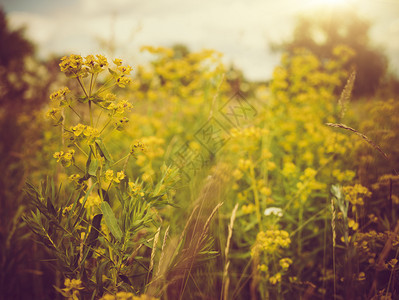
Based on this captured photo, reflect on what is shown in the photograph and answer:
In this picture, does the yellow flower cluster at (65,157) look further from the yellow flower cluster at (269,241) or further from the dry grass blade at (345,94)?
the dry grass blade at (345,94)

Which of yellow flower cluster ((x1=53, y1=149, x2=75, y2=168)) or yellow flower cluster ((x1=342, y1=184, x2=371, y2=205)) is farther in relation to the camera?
yellow flower cluster ((x1=342, y1=184, x2=371, y2=205))

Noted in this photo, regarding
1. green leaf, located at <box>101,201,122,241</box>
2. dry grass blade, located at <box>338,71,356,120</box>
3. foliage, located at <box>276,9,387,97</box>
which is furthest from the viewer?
foliage, located at <box>276,9,387,97</box>

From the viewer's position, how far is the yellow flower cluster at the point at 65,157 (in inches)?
37.2

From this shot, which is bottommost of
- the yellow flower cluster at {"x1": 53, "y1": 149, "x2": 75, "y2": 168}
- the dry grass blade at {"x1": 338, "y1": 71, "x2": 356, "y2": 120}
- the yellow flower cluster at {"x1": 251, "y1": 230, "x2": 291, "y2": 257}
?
the yellow flower cluster at {"x1": 251, "y1": 230, "x2": 291, "y2": 257}

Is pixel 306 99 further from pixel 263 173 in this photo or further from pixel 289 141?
pixel 263 173

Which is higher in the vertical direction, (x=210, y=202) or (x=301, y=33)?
(x=301, y=33)

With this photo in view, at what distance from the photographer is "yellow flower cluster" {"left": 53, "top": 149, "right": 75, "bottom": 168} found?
95 centimetres

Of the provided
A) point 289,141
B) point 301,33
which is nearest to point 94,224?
point 289,141

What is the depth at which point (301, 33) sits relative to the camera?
17.4 metres

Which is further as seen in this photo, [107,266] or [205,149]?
[205,149]

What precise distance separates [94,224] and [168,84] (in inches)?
107

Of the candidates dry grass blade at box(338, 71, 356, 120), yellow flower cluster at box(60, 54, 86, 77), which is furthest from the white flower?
yellow flower cluster at box(60, 54, 86, 77)

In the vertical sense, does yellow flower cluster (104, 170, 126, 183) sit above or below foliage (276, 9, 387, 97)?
below

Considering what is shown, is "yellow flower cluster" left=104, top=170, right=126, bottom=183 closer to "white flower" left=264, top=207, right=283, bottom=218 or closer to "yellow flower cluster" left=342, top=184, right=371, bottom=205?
"white flower" left=264, top=207, right=283, bottom=218
